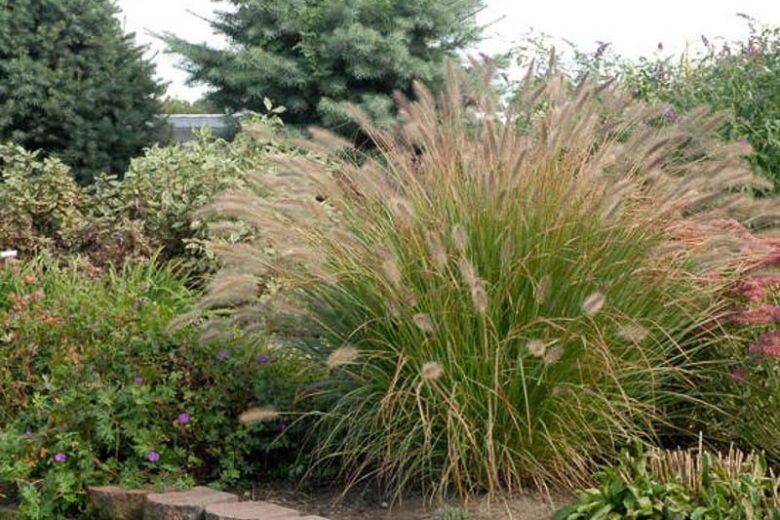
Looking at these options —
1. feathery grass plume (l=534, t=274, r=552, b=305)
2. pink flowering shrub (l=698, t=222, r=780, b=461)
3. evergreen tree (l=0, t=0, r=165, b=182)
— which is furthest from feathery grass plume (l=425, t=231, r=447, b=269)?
evergreen tree (l=0, t=0, r=165, b=182)

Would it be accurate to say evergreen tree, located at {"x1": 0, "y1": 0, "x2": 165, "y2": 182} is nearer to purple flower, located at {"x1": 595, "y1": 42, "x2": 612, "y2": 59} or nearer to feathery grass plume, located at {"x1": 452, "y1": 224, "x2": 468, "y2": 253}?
purple flower, located at {"x1": 595, "y1": 42, "x2": 612, "y2": 59}

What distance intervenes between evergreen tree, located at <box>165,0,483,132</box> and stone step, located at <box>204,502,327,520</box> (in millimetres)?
8260

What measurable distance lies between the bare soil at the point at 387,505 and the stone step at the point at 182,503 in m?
0.20

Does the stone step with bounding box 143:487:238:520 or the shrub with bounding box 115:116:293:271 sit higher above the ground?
the shrub with bounding box 115:116:293:271

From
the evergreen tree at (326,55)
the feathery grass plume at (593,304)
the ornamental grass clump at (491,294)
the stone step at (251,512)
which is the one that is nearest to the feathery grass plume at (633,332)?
the ornamental grass clump at (491,294)

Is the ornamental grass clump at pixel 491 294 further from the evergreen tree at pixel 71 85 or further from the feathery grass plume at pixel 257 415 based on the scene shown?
the evergreen tree at pixel 71 85

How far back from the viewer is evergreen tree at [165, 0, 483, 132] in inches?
493

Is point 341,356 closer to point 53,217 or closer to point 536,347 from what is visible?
point 536,347

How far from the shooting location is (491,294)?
13.7 ft

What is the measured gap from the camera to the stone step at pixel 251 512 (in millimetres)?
4086

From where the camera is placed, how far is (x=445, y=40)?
44.4ft

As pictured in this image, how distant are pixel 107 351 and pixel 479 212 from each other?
Result: 76.4 inches

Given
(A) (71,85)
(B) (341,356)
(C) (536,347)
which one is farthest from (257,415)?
(A) (71,85)

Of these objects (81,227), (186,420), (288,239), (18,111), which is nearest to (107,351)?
(186,420)
